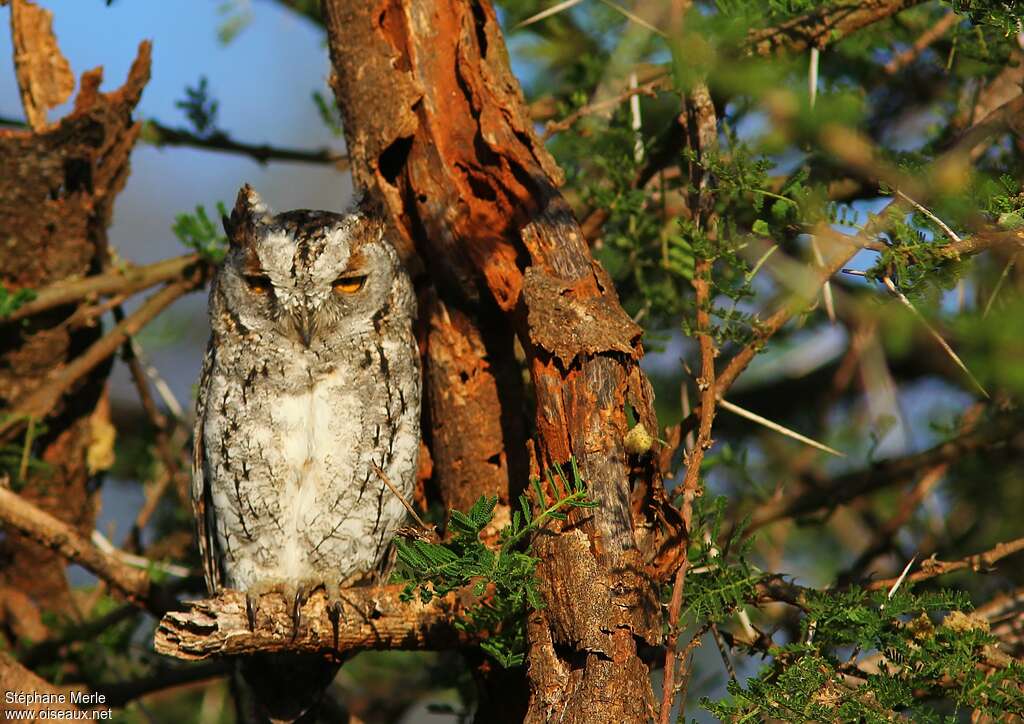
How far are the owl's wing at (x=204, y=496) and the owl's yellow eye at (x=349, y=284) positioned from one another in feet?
1.45

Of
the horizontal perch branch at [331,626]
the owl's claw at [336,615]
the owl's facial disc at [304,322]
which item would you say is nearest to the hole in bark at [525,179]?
the owl's facial disc at [304,322]

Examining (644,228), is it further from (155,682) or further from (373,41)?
(155,682)

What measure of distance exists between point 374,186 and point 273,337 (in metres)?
0.52

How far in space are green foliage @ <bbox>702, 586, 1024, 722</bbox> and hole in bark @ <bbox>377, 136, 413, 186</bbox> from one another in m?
1.59

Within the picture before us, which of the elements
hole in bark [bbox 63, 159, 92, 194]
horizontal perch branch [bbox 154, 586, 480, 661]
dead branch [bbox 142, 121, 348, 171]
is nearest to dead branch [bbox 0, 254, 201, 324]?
A: hole in bark [bbox 63, 159, 92, 194]

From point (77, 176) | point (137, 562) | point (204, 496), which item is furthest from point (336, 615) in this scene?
point (77, 176)

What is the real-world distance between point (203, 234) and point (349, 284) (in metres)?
0.70

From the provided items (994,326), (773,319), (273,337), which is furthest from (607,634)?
(273,337)

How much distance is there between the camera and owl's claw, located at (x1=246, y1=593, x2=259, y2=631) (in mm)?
2248

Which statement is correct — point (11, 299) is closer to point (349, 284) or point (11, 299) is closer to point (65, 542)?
point (65, 542)

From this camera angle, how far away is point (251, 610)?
228 cm

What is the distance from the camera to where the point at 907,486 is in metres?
3.94

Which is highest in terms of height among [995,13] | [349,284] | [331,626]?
[995,13]

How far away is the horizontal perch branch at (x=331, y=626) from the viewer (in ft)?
7.22
